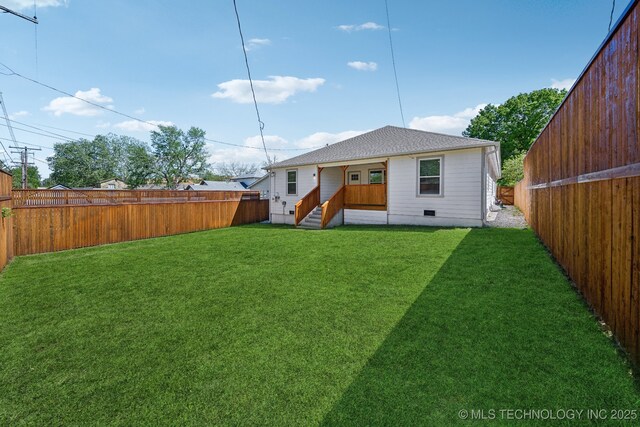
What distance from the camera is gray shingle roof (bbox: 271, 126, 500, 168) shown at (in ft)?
33.9

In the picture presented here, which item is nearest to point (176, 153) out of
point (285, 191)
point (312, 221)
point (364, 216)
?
→ point (285, 191)

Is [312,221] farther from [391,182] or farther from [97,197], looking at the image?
[97,197]

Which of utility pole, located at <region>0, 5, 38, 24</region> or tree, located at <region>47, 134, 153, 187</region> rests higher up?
tree, located at <region>47, 134, 153, 187</region>

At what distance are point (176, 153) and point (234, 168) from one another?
19414 mm

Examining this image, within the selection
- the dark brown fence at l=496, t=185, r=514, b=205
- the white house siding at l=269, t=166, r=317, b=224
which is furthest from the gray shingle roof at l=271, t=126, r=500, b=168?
the dark brown fence at l=496, t=185, r=514, b=205

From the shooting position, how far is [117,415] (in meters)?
2.07

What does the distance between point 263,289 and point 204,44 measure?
840 cm

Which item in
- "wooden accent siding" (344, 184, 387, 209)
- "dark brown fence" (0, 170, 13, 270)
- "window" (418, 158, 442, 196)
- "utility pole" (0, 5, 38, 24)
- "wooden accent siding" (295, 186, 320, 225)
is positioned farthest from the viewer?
"wooden accent siding" (295, 186, 320, 225)

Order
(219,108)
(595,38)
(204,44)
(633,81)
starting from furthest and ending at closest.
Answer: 1. (219,108)
2. (204,44)
3. (595,38)
4. (633,81)

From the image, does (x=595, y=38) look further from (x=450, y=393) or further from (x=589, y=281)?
(x=450, y=393)

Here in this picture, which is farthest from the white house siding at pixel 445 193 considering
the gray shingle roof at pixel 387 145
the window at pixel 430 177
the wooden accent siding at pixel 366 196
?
the wooden accent siding at pixel 366 196

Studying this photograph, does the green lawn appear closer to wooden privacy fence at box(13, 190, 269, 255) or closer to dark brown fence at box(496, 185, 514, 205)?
wooden privacy fence at box(13, 190, 269, 255)

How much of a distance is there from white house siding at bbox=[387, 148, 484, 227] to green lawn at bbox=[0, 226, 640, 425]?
440cm

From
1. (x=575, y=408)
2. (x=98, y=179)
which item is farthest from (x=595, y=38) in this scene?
(x=98, y=179)
